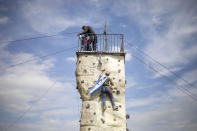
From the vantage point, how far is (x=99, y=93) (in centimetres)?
1039

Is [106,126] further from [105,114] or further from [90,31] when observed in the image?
[90,31]

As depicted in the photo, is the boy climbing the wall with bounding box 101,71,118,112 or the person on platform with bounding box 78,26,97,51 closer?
the boy climbing the wall with bounding box 101,71,118,112

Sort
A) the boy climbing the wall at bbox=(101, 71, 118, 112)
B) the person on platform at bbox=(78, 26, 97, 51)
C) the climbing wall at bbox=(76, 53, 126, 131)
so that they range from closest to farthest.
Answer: the climbing wall at bbox=(76, 53, 126, 131) → the boy climbing the wall at bbox=(101, 71, 118, 112) → the person on platform at bbox=(78, 26, 97, 51)

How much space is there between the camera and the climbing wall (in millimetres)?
9664

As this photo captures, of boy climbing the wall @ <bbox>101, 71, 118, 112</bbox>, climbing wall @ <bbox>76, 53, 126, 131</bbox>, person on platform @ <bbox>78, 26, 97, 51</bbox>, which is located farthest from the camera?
person on platform @ <bbox>78, 26, 97, 51</bbox>

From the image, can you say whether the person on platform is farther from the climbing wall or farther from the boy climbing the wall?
the boy climbing the wall

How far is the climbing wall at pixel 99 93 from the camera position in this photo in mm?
9664

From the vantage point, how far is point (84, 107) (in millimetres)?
10078

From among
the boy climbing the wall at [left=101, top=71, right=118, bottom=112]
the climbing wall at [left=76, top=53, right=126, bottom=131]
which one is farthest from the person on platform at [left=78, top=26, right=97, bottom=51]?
the boy climbing the wall at [left=101, top=71, right=118, bottom=112]

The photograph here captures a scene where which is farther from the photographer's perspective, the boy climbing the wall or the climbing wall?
the boy climbing the wall

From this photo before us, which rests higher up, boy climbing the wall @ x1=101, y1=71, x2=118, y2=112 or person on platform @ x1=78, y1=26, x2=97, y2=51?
person on platform @ x1=78, y1=26, x2=97, y2=51

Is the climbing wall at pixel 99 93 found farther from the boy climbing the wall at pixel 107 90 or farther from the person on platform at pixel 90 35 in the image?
the person on platform at pixel 90 35

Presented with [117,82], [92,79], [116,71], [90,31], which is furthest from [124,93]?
[90,31]

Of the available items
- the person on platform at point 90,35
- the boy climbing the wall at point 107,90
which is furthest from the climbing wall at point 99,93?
the person on platform at point 90,35
